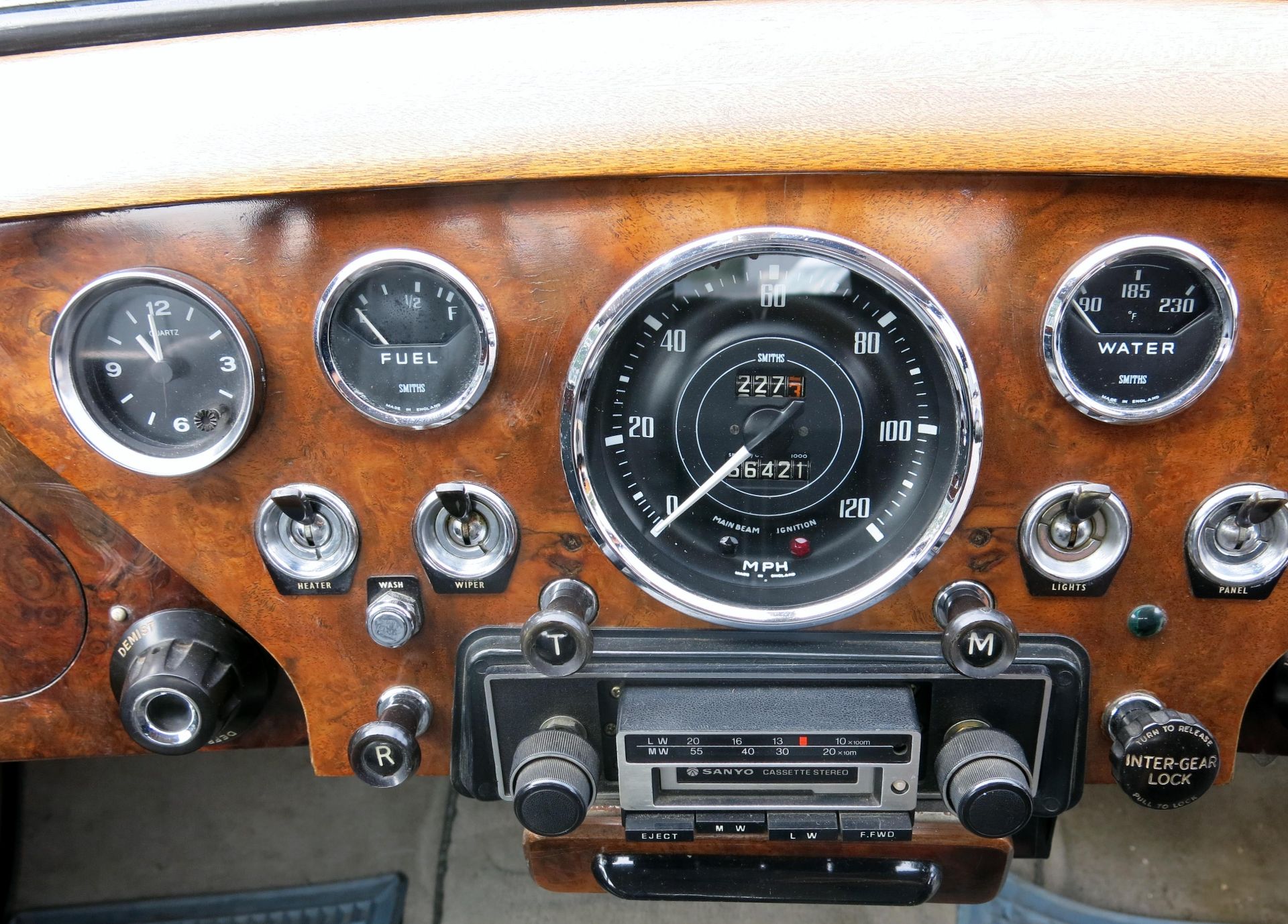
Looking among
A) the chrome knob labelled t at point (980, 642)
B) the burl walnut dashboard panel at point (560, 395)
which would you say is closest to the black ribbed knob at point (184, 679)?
the burl walnut dashboard panel at point (560, 395)

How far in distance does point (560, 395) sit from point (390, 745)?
68cm

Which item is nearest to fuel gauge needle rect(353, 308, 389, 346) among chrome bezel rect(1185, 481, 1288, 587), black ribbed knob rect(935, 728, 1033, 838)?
black ribbed knob rect(935, 728, 1033, 838)

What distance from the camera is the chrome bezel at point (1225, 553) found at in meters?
1.53

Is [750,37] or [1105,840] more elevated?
[750,37]

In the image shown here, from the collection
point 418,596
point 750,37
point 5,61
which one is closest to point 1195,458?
point 750,37

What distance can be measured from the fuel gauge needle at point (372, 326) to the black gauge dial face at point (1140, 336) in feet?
3.49

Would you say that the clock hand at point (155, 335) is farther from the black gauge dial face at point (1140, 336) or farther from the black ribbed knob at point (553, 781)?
the black gauge dial face at point (1140, 336)

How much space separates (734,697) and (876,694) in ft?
0.80

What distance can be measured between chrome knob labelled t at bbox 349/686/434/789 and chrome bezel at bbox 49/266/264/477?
1.75ft

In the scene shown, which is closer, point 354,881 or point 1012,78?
point 1012,78

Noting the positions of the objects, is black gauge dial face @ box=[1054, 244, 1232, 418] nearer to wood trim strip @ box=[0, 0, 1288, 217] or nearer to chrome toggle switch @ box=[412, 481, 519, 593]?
wood trim strip @ box=[0, 0, 1288, 217]

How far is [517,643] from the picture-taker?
169 cm

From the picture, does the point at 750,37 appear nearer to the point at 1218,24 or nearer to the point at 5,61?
the point at 1218,24

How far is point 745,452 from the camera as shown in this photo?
1566 mm
